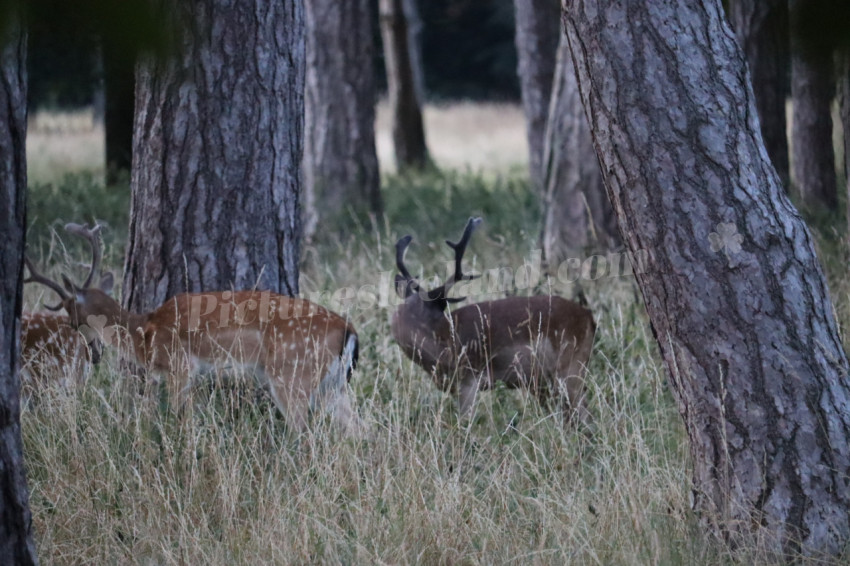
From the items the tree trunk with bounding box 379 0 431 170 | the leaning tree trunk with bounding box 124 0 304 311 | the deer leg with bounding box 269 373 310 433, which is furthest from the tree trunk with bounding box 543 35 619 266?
the tree trunk with bounding box 379 0 431 170

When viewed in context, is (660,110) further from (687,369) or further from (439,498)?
(439,498)

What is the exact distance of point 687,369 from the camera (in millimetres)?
3693

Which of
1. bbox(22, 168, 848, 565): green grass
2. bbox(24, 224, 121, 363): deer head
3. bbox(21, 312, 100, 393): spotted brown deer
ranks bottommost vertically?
bbox(22, 168, 848, 565): green grass

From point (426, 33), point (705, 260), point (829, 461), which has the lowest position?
point (829, 461)

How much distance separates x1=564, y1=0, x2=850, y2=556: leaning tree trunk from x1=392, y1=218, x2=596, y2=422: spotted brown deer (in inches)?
72.6

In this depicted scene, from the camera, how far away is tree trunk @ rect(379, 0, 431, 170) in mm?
17938

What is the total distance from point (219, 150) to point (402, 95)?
1305cm

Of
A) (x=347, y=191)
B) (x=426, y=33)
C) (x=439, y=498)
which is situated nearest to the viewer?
(x=439, y=498)

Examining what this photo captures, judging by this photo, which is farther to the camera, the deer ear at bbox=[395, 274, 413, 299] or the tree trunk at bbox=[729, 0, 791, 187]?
the tree trunk at bbox=[729, 0, 791, 187]

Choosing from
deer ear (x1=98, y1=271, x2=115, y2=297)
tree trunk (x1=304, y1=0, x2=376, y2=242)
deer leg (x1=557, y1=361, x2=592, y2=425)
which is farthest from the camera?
tree trunk (x1=304, y1=0, x2=376, y2=242)

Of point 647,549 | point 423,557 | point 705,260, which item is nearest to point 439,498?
point 423,557

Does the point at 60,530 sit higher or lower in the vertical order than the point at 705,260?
lower

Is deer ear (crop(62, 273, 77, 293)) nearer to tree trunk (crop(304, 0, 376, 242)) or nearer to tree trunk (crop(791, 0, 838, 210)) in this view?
tree trunk (crop(304, 0, 376, 242))

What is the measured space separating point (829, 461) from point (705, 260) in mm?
804
